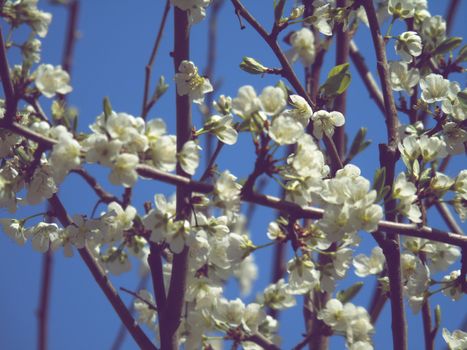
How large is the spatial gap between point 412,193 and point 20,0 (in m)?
1.38

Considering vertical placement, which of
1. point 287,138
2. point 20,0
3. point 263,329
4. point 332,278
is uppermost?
point 20,0

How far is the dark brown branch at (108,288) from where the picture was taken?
1.61m

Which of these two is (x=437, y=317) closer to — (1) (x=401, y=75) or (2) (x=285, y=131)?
(1) (x=401, y=75)

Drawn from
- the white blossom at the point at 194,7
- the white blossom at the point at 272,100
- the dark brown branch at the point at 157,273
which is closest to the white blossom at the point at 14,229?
the dark brown branch at the point at 157,273

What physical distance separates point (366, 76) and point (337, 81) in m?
1.04

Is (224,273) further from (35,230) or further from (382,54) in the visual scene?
(382,54)

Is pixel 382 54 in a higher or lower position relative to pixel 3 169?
higher

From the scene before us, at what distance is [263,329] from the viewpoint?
195 cm

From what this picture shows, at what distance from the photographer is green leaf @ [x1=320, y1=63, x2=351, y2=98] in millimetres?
1482

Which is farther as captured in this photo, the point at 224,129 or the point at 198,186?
the point at 224,129

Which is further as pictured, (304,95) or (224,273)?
(224,273)

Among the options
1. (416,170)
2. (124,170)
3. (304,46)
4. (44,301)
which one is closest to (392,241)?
(416,170)

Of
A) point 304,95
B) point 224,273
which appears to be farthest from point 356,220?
point 224,273

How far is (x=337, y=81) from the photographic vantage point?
149cm
